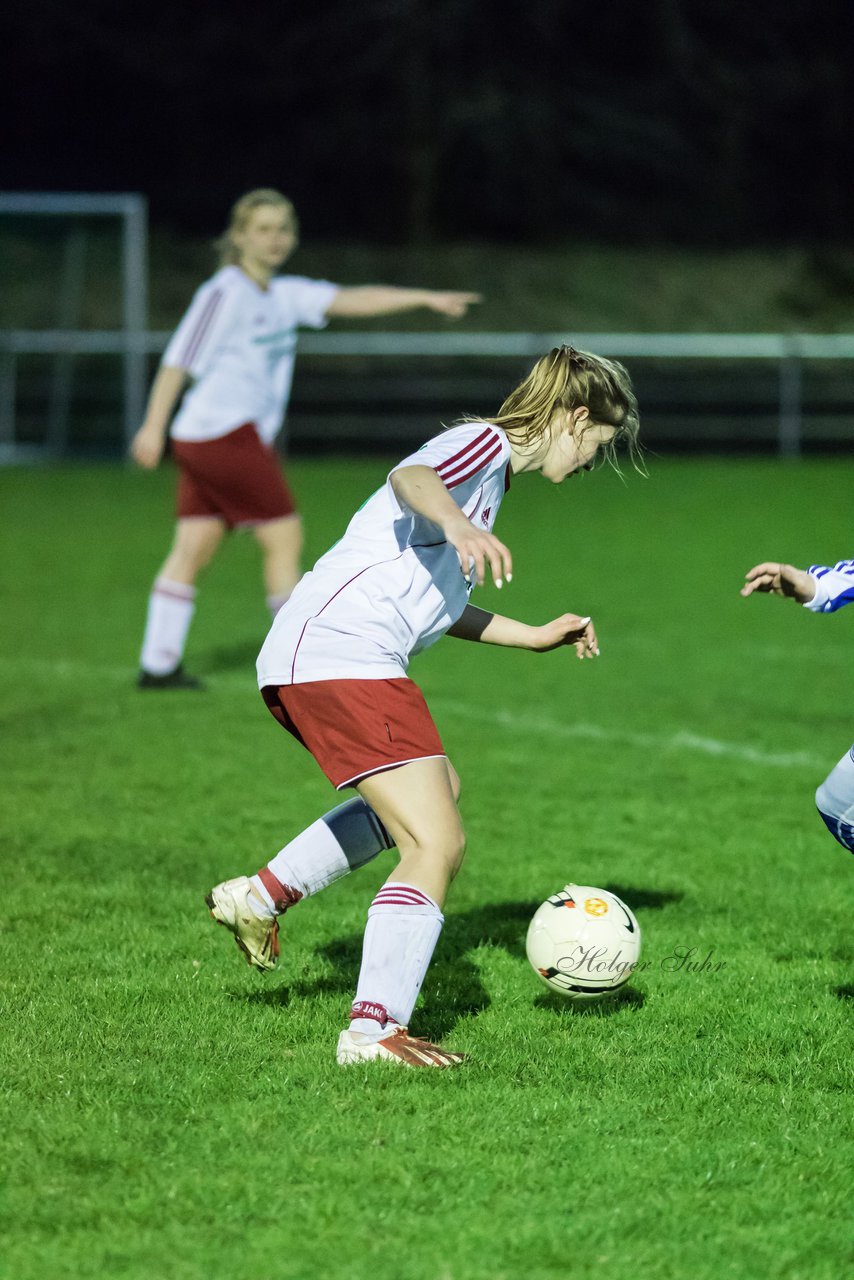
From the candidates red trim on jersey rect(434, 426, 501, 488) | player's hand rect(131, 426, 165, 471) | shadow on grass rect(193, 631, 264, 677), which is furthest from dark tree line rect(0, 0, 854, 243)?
red trim on jersey rect(434, 426, 501, 488)

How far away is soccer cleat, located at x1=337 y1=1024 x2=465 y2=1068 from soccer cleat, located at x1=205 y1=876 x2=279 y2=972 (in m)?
0.53

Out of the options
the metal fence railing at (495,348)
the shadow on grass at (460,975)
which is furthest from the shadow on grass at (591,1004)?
the metal fence railing at (495,348)

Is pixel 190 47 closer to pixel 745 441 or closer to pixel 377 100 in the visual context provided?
pixel 377 100

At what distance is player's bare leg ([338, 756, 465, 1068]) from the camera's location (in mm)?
3758

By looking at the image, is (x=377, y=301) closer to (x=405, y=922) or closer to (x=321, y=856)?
(x=321, y=856)

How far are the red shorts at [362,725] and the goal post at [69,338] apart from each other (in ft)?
62.6

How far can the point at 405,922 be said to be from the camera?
375 centimetres

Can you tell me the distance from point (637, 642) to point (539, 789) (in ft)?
11.5

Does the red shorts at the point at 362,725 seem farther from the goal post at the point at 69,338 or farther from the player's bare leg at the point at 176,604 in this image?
the goal post at the point at 69,338

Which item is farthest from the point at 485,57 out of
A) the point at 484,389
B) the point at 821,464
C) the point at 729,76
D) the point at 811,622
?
the point at 811,622

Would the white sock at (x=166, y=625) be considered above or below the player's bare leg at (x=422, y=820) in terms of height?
below

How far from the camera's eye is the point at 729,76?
3538cm

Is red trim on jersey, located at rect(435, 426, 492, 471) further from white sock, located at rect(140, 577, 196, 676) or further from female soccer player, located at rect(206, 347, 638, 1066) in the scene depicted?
white sock, located at rect(140, 577, 196, 676)

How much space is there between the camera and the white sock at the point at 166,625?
8.35m
